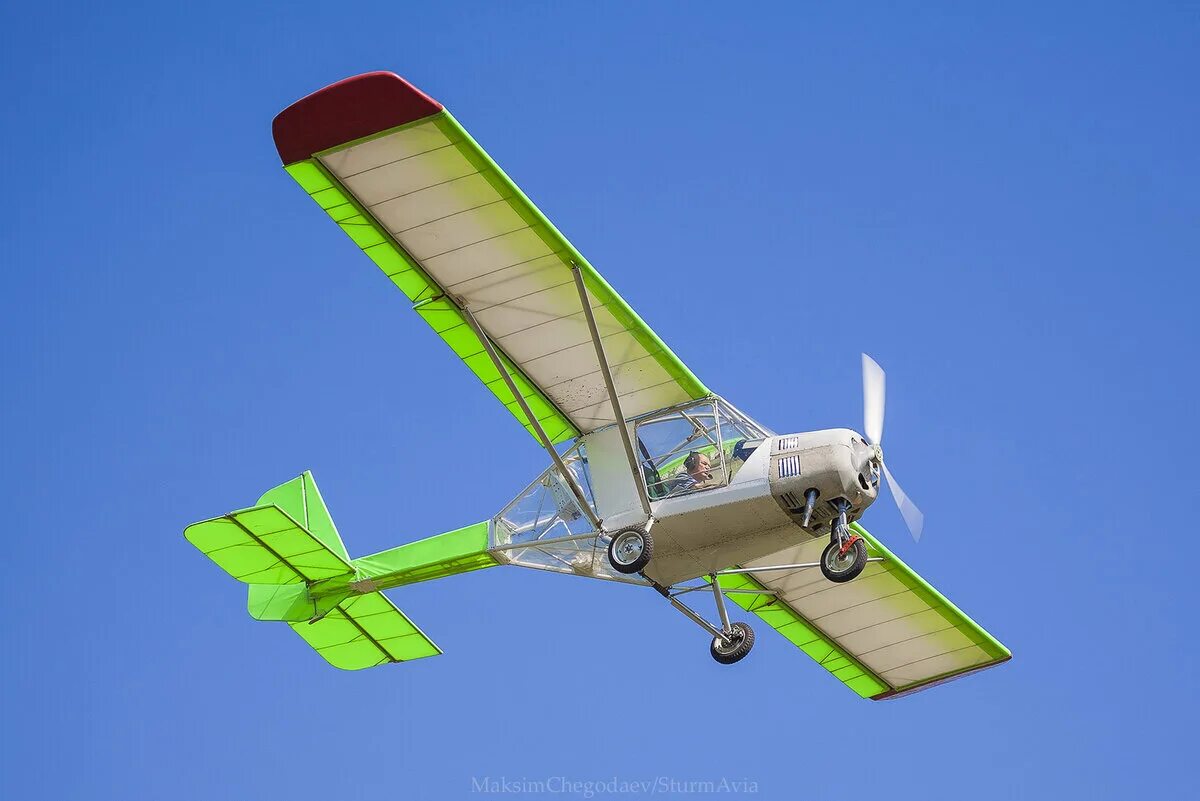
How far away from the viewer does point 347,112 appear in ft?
60.2

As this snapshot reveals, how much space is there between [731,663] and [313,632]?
254 inches

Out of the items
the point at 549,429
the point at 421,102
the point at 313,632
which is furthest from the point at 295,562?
the point at 421,102

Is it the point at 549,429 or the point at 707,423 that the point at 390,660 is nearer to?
the point at 549,429

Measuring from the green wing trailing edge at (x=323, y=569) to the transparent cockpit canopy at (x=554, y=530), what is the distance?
17.4 inches

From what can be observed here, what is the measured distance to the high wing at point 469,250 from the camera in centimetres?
1842

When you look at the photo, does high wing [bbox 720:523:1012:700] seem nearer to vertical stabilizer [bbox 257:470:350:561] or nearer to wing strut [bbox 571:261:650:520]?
wing strut [bbox 571:261:650:520]

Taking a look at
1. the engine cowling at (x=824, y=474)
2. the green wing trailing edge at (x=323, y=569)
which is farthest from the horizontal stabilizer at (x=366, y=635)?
the engine cowling at (x=824, y=474)

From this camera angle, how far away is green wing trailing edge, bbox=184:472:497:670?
21.4 meters

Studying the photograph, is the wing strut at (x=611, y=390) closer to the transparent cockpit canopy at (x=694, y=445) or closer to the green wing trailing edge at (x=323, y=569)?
the transparent cockpit canopy at (x=694, y=445)

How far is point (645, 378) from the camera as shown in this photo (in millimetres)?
20250

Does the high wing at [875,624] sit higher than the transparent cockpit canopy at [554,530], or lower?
lower

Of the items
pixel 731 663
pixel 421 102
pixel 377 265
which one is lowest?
pixel 731 663

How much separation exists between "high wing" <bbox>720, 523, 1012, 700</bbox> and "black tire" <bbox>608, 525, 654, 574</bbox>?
4092mm

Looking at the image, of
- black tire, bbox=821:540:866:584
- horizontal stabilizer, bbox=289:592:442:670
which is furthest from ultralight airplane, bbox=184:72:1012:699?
horizontal stabilizer, bbox=289:592:442:670
